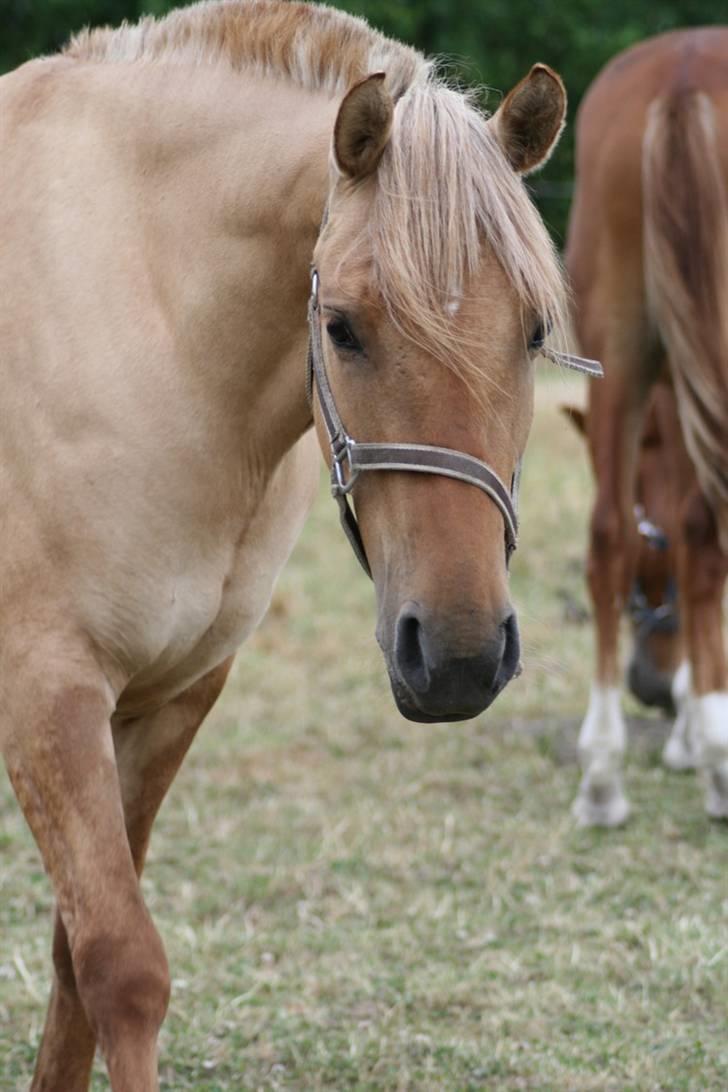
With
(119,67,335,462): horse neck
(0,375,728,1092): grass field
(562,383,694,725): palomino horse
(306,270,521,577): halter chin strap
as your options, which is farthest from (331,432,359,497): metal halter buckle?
(562,383,694,725): palomino horse

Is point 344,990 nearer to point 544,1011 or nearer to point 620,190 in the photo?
point 544,1011

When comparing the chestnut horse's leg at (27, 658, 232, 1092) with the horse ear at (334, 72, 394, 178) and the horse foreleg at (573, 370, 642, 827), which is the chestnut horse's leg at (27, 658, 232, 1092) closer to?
the horse ear at (334, 72, 394, 178)

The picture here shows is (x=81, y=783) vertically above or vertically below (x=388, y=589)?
below

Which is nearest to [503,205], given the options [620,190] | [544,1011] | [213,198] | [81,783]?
[213,198]

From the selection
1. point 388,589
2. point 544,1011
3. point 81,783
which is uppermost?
point 388,589

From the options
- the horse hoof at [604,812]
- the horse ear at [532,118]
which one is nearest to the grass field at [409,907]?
the horse hoof at [604,812]

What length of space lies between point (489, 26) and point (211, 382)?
21.7m

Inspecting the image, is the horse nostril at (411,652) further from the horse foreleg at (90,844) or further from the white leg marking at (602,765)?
the white leg marking at (602,765)

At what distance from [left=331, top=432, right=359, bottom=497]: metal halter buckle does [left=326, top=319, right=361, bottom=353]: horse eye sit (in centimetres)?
13

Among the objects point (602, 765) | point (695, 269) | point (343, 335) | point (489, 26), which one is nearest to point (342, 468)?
point (343, 335)

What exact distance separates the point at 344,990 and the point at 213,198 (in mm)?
1911

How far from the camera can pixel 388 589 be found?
2.22m

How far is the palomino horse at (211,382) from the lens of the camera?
2213mm

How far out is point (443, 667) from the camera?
2.11 m
